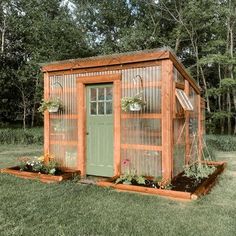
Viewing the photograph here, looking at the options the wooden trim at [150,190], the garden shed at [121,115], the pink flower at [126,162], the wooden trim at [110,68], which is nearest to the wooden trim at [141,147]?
the garden shed at [121,115]

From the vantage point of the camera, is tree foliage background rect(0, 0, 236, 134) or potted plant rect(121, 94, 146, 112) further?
tree foliage background rect(0, 0, 236, 134)

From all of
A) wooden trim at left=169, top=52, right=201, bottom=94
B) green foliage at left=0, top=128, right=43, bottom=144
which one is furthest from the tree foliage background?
wooden trim at left=169, top=52, right=201, bottom=94

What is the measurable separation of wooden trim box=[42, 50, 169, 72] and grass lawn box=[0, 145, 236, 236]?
102 inches

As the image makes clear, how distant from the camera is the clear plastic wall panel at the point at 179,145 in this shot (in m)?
6.04

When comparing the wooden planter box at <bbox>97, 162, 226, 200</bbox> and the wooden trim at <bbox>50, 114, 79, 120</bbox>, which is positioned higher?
the wooden trim at <bbox>50, 114, 79, 120</bbox>

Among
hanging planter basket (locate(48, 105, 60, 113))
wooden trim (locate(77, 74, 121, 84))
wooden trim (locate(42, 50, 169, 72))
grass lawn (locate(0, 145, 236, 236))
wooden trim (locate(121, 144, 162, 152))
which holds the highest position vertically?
wooden trim (locate(42, 50, 169, 72))

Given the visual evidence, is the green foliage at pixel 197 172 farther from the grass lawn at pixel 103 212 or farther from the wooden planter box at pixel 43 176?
the wooden planter box at pixel 43 176

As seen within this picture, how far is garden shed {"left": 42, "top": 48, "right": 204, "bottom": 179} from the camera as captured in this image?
5656mm

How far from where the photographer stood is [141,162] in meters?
5.90

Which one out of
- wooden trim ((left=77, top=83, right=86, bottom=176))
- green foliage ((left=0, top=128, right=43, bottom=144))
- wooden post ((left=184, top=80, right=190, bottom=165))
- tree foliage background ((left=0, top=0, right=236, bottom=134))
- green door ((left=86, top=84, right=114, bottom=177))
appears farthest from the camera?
tree foliage background ((left=0, top=0, right=236, bottom=134))

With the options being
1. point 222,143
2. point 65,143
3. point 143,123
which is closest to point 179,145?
point 143,123

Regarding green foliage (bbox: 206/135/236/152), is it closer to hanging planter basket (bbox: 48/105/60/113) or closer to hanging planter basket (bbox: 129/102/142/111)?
hanging planter basket (bbox: 129/102/142/111)

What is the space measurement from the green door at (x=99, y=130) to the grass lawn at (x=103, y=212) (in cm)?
86

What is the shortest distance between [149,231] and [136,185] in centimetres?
185
